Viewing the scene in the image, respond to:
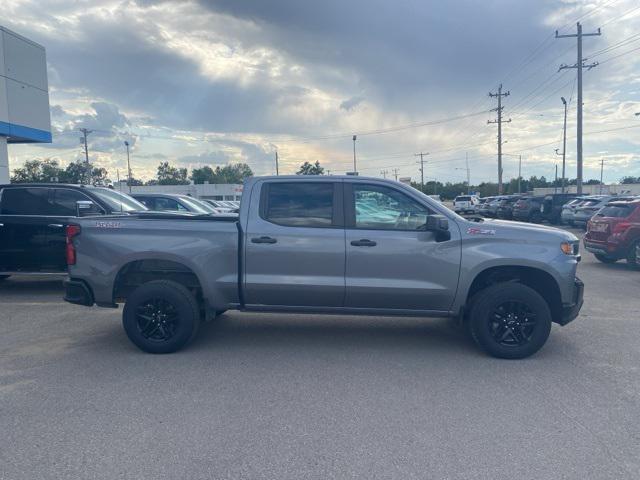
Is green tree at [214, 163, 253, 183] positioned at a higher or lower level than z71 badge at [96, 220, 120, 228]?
higher

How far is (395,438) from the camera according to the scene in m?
3.76

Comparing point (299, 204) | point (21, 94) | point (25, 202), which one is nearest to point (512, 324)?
point (299, 204)

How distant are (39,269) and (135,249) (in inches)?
167

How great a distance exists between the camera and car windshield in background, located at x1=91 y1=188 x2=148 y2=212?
928 centimetres

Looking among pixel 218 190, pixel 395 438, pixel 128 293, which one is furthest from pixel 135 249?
pixel 218 190

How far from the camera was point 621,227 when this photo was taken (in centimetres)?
1177

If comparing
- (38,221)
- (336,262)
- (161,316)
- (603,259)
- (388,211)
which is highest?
(388,211)

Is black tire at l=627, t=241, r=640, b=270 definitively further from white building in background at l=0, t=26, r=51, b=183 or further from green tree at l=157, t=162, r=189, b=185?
green tree at l=157, t=162, r=189, b=185

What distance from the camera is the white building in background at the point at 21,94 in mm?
20531

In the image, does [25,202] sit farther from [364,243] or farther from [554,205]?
[554,205]

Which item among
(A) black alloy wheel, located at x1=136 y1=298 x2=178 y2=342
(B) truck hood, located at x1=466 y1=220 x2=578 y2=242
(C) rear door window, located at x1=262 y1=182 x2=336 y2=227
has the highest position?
(C) rear door window, located at x1=262 y1=182 x2=336 y2=227

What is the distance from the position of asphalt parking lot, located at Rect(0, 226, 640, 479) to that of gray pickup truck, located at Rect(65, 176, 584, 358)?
1.62 ft

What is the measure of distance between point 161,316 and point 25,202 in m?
5.15

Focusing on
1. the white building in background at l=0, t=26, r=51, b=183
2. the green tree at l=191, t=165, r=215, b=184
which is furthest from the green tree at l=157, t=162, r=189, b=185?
the white building in background at l=0, t=26, r=51, b=183
